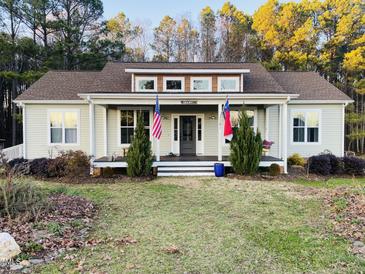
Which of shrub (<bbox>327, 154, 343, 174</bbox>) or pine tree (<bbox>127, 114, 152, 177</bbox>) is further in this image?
shrub (<bbox>327, 154, 343, 174</bbox>)

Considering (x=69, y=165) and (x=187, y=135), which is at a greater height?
(x=187, y=135)

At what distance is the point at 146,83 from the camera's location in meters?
13.5

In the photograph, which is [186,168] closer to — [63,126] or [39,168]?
[39,168]

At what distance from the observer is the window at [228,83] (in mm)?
13445

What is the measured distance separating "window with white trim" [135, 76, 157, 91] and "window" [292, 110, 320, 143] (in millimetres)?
7276

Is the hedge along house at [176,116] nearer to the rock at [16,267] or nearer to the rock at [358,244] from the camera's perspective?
the rock at [358,244]

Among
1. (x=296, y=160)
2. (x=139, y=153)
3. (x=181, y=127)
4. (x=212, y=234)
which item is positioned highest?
(x=181, y=127)

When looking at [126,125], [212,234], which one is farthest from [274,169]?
[126,125]

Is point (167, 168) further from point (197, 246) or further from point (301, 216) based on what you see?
point (197, 246)

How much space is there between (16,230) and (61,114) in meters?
9.31

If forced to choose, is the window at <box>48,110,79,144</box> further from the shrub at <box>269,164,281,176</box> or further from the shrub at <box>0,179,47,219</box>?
the shrub at <box>269,164,281,176</box>

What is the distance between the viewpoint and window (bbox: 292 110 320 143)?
536 inches

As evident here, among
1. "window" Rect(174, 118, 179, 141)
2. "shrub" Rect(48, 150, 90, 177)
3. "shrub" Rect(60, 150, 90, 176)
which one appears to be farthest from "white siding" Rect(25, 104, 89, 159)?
→ "window" Rect(174, 118, 179, 141)

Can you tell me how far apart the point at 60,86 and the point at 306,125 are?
1282 cm
